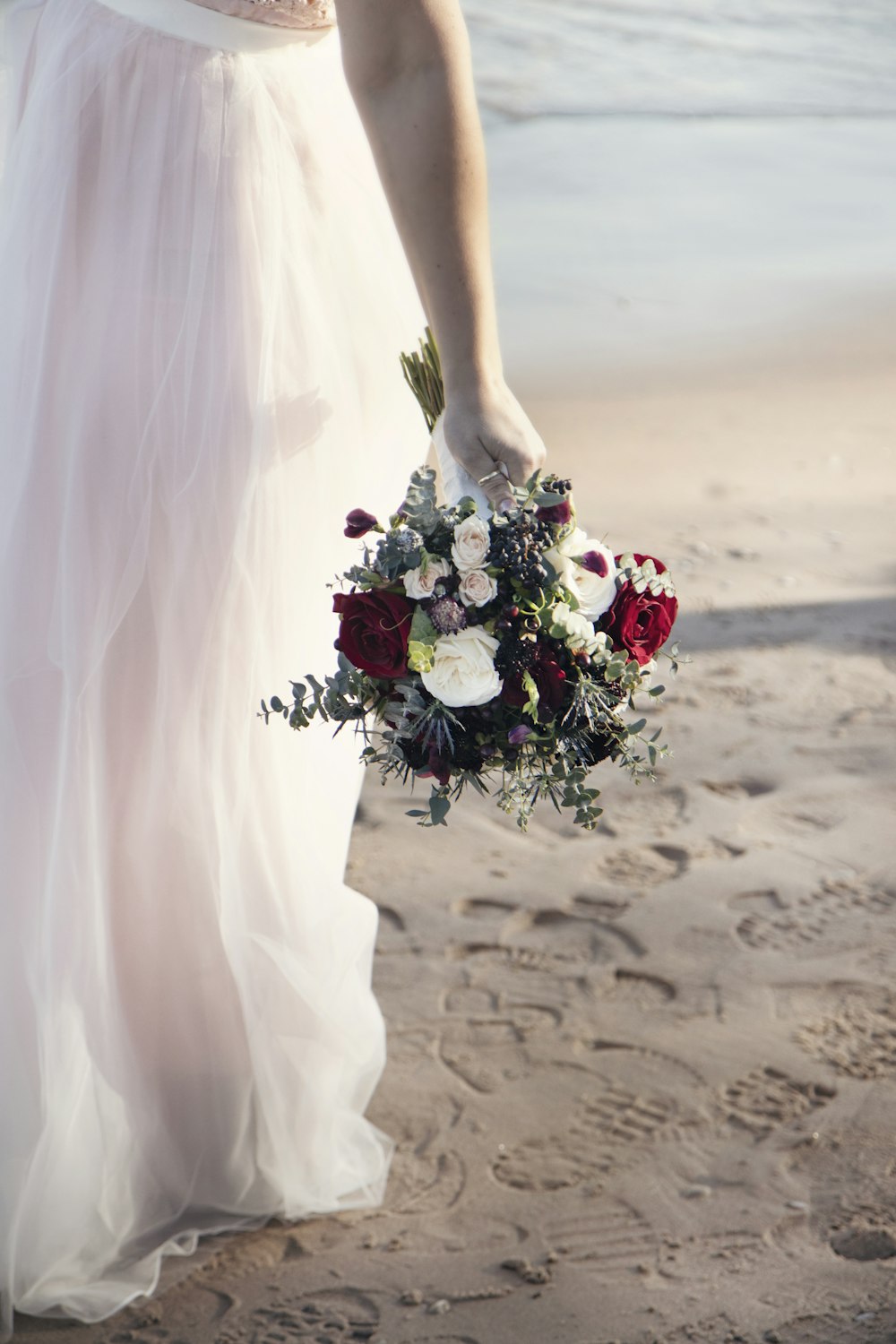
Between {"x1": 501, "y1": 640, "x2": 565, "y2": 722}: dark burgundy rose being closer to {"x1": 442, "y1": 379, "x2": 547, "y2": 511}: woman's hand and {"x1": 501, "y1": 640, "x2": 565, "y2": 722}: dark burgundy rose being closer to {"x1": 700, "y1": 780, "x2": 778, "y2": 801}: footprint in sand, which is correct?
{"x1": 442, "y1": 379, "x2": 547, "y2": 511}: woman's hand

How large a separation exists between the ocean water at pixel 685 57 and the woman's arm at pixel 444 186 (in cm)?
905

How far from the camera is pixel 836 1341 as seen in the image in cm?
182

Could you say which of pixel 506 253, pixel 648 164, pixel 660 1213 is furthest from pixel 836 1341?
pixel 648 164

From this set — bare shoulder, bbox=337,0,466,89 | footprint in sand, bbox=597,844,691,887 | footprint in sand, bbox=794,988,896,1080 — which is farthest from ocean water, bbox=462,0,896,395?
bare shoulder, bbox=337,0,466,89

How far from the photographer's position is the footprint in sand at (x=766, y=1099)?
7.37 ft

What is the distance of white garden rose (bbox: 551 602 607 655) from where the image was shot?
143 cm

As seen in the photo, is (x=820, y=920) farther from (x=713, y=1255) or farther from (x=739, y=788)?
(x=713, y=1255)

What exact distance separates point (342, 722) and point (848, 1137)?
1.23 meters

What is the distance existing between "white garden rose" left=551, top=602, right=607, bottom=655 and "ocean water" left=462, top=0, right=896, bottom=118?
938 cm

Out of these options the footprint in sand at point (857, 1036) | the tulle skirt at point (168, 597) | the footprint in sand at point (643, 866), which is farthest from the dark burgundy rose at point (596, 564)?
the footprint in sand at point (643, 866)

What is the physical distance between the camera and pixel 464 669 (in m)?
1.40

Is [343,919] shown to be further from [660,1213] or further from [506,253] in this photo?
[506,253]

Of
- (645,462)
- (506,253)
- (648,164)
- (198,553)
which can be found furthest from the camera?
(648,164)

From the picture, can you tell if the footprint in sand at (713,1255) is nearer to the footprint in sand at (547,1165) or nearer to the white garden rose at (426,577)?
the footprint in sand at (547,1165)
